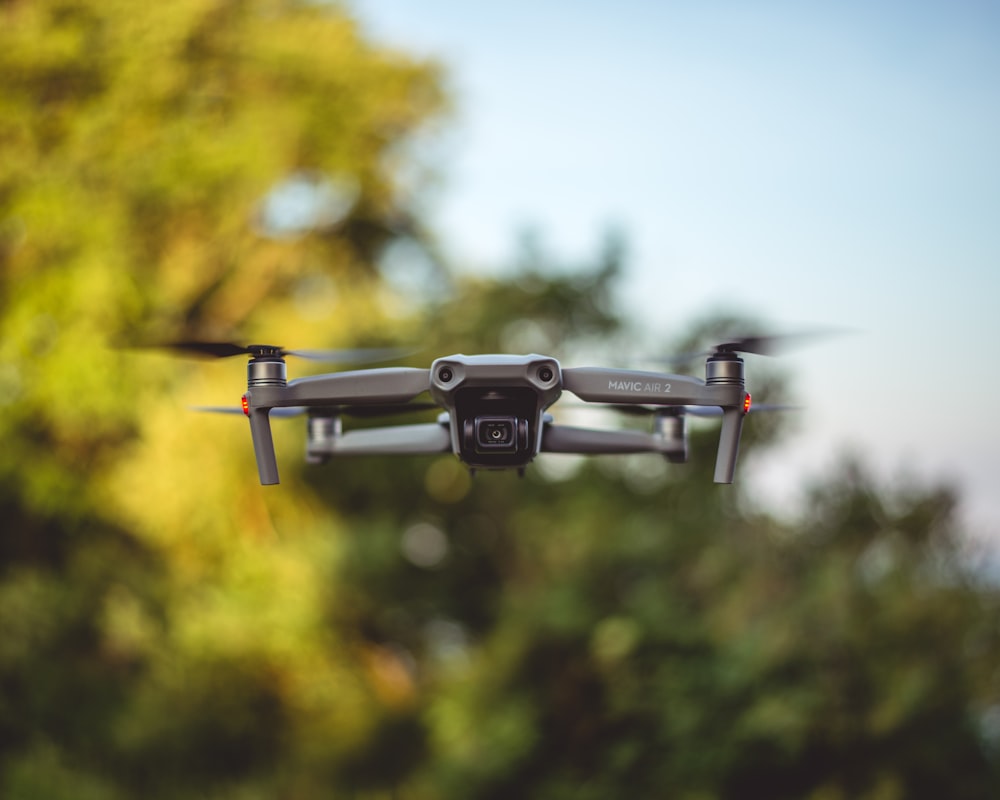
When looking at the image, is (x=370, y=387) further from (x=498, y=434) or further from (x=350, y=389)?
(x=498, y=434)

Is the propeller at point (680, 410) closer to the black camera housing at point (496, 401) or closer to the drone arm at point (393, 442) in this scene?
the black camera housing at point (496, 401)

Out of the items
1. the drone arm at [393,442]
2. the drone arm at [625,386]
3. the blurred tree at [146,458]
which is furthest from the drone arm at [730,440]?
the blurred tree at [146,458]

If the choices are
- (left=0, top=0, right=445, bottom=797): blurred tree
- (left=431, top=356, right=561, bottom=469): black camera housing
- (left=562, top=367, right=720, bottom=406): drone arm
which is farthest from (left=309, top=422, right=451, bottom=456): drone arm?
(left=0, top=0, right=445, bottom=797): blurred tree

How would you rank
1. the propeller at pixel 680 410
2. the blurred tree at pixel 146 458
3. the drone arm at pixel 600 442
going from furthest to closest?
the blurred tree at pixel 146 458, the drone arm at pixel 600 442, the propeller at pixel 680 410

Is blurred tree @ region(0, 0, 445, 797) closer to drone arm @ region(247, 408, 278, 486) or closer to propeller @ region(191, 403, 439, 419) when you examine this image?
propeller @ region(191, 403, 439, 419)

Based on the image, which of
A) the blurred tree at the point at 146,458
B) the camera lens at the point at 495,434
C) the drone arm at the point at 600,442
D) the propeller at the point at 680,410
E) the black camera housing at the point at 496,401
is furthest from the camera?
the blurred tree at the point at 146,458

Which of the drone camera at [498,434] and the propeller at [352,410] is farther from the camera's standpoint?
the propeller at [352,410]

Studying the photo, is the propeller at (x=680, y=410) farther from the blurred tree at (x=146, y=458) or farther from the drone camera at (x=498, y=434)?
the blurred tree at (x=146, y=458)

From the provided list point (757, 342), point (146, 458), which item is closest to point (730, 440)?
point (757, 342)

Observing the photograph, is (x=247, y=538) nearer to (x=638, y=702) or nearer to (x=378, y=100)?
(x=638, y=702)

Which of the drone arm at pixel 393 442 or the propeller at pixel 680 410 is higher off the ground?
the propeller at pixel 680 410
